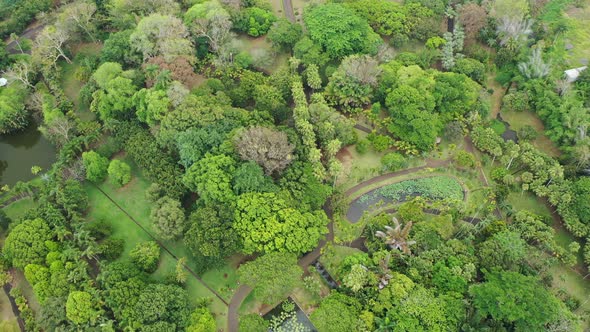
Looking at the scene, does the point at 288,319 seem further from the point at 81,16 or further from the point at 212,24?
the point at 81,16

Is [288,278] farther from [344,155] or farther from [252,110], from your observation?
[252,110]

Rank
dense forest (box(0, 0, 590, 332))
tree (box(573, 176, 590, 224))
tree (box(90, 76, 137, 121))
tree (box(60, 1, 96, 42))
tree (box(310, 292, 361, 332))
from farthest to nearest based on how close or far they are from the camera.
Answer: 1. tree (box(60, 1, 96, 42))
2. tree (box(90, 76, 137, 121))
3. tree (box(573, 176, 590, 224))
4. dense forest (box(0, 0, 590, 332))
5. tree (box(310, 292, 361, 332))

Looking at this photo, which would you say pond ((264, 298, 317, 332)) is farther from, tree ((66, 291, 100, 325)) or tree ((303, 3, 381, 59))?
tree ((303, 3, 381, 59))

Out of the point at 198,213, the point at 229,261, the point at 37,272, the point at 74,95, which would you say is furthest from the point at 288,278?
the point at 74,95

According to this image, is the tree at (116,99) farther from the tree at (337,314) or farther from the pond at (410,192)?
the tree at (337,314)

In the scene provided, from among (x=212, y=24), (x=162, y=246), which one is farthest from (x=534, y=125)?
(x=162, y=246)

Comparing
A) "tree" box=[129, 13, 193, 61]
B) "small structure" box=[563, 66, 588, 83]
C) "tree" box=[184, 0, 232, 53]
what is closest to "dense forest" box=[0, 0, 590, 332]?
"tree" box=[129, 13, 193, 61]
